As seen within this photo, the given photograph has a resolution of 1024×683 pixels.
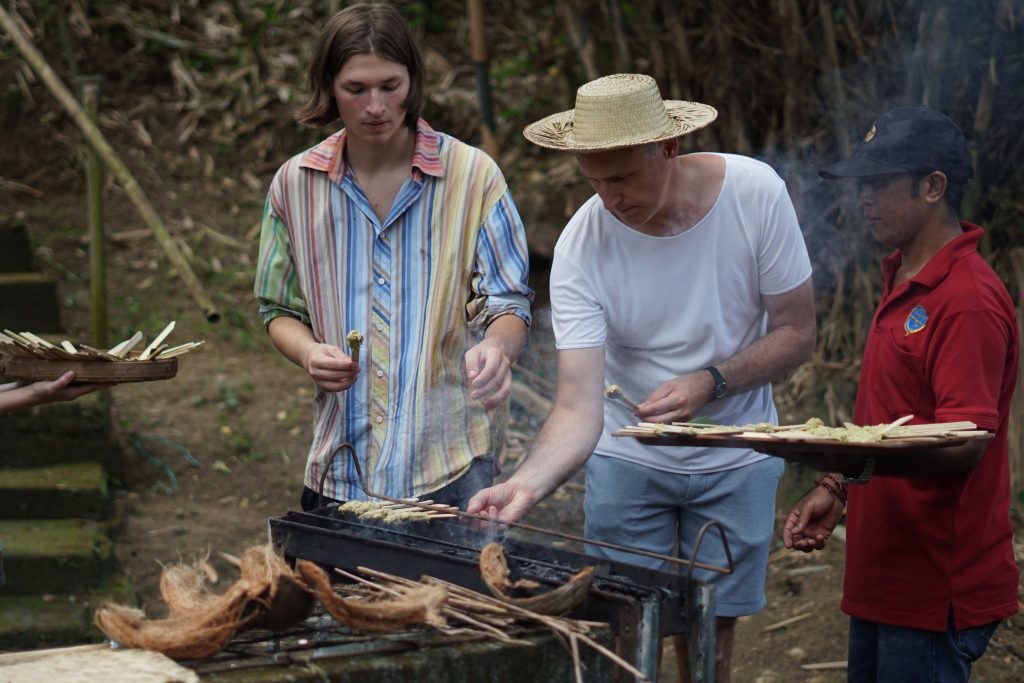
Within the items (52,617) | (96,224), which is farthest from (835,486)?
(96,224)

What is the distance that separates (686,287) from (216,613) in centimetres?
172

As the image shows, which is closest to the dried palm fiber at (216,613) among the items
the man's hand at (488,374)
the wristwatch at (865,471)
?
the man's hand at (488,374)

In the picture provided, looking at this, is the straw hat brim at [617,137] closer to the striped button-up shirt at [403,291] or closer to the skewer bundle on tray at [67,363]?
the striped button-up shirt at [403,291]

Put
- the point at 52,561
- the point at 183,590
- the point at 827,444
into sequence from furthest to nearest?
the point at 52,561, the point at 827,444, the point at 183,590

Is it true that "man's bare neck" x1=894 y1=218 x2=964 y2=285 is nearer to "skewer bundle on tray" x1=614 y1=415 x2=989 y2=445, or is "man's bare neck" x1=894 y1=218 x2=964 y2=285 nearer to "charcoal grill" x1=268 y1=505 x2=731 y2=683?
"skewer bundle on tray" x1=614 y1=415 x2=989 y2=445

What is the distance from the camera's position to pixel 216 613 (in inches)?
96.0

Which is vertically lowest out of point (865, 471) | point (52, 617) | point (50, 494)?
point (52, 617)

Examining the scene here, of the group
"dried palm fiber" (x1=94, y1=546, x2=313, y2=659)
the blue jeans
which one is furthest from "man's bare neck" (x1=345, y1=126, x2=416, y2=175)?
the blue jeans

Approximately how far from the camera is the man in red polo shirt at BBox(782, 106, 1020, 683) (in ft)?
9.85

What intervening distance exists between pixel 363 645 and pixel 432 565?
14.1 inches

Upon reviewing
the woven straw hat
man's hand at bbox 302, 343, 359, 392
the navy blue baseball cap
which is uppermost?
the woven straw hat

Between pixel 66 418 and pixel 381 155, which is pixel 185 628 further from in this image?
pixel 66 418

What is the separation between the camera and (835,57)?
6141 mm

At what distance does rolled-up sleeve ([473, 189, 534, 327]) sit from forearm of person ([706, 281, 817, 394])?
2.25ft
